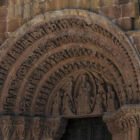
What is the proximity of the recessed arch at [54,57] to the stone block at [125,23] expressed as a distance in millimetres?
190

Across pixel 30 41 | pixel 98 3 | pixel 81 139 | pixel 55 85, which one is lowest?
pixel 81 139

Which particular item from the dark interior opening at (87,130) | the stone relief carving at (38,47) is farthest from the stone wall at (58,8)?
the dark interior opening at (87,130)

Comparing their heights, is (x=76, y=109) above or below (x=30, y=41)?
below

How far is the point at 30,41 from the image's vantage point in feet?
48.6

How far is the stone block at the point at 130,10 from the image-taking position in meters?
13.4

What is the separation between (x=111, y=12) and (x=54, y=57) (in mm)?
2275

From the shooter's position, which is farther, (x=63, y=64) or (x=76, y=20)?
(x=63, y=64)

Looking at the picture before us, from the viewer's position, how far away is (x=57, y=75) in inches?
608

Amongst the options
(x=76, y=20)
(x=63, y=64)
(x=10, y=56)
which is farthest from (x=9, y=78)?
(x=76, y=20)

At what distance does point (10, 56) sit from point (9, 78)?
599 mm

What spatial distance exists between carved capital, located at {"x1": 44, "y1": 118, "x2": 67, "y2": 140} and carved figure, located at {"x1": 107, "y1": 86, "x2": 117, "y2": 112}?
5.16 feet

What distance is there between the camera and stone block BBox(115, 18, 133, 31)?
13344 mm

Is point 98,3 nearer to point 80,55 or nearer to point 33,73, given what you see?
point 80,55

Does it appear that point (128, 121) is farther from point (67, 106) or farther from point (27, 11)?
point (27, 11)
